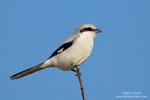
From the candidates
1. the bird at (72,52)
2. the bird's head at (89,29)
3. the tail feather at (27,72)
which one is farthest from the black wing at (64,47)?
the tail feather at (27,72)

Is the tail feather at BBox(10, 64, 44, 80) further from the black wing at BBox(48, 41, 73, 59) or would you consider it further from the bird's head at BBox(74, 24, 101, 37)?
the bird's head at BBox(74, 24, 101, 37)

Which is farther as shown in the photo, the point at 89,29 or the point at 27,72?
the point at 89,29

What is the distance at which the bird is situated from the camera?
14.5 ft

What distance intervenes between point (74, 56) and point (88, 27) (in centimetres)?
65

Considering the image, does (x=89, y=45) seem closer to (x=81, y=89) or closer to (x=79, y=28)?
(x=79, y=28)

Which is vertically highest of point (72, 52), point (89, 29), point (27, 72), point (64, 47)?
point (89, 29)

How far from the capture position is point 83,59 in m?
4.50

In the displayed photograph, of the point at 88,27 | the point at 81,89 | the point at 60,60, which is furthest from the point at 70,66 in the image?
the point at 81,89

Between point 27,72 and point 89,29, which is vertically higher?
point 89,29

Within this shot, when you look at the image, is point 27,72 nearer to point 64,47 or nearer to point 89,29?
point 64,47

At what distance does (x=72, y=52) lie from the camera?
4.44 metres

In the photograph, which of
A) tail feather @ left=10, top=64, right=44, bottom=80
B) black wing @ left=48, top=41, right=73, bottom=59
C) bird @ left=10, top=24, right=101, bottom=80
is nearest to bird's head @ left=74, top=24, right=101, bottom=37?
bird @ left=10, top=24, right=101, bottom=80

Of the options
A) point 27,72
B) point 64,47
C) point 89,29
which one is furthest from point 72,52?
point 27,72

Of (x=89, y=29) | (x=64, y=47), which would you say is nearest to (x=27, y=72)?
(x=64, y=47)
